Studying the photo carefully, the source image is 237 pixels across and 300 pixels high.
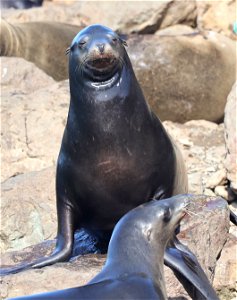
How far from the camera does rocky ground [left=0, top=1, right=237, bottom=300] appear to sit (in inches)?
235

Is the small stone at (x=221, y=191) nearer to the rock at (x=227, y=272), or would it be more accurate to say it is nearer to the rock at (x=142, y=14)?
the rock at (x=227, y=272)

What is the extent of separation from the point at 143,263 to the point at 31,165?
4629mm

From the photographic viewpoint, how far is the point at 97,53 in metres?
5.51

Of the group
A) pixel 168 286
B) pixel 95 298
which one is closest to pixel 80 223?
pixel 168 286

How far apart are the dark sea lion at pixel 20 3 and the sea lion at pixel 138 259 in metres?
14.7

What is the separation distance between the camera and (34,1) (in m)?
19.6

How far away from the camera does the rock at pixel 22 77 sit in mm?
10531

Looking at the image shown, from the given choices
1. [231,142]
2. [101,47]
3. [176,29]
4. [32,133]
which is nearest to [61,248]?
[101,47]

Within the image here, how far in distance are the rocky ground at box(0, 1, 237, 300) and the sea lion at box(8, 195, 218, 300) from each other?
460 millimetres

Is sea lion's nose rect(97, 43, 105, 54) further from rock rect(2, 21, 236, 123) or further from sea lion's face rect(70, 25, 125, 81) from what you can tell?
rock rect(2, 21, 236, 123)

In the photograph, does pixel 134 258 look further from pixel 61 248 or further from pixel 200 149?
pixel 200 149

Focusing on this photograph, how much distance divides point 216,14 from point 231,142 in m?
6.08

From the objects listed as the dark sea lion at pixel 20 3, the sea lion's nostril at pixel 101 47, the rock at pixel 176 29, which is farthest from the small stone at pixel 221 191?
the dark sea lion at pixel 20 3

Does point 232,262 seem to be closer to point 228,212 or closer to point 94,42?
point 228,212
